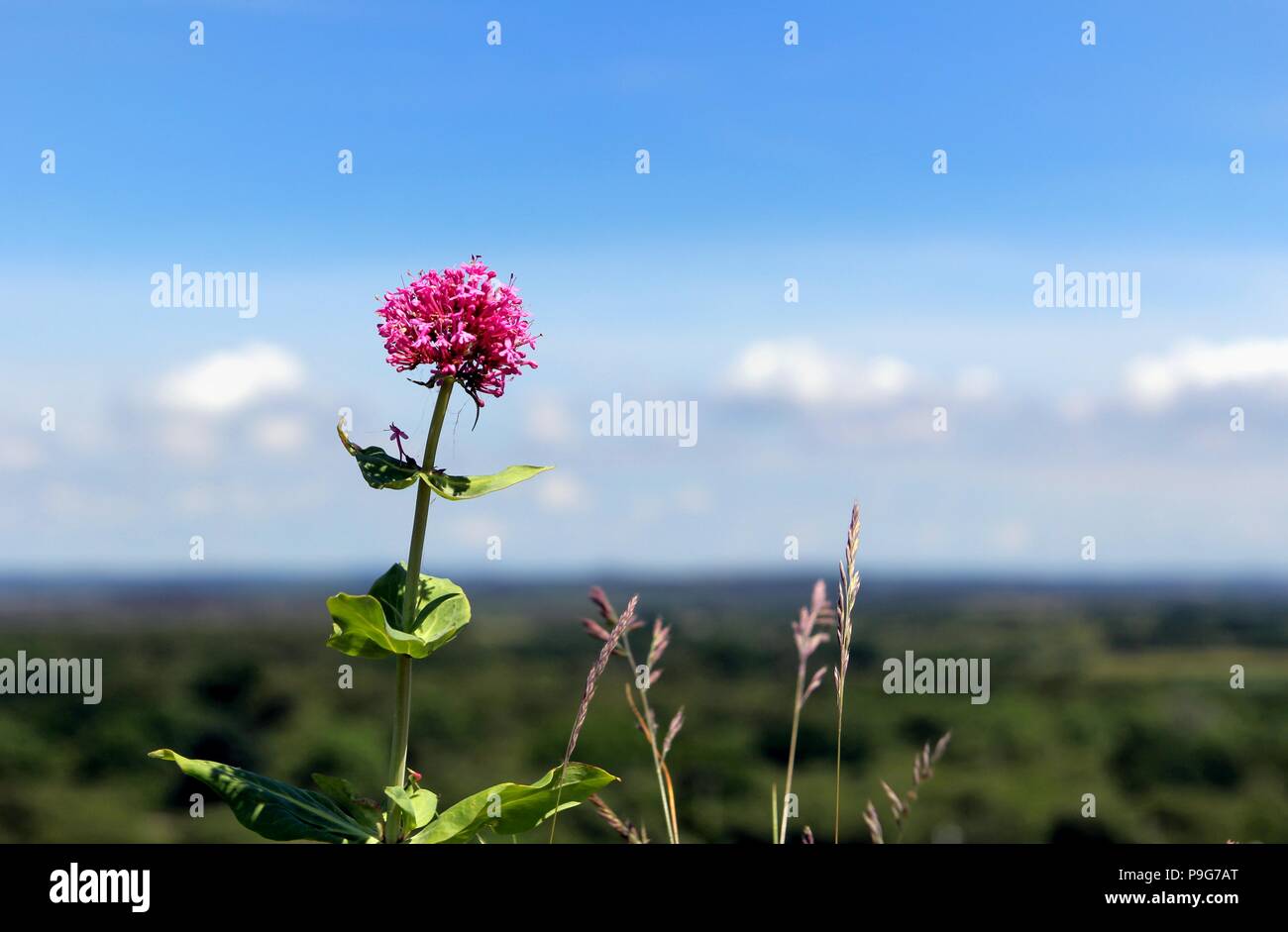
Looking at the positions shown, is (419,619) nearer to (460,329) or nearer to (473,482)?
(473,482)

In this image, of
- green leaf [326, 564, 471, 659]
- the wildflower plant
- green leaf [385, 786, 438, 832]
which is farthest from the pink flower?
green leaf [385, 786, 438, 832]

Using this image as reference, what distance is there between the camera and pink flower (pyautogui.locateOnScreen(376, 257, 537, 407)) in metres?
3.76

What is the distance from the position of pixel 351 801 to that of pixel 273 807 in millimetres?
344

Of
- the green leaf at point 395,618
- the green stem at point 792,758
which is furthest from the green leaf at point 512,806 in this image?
the green stem at point 792,758

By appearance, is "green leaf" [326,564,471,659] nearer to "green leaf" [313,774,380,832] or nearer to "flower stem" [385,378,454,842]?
"flower stem" [385,378,454,842]

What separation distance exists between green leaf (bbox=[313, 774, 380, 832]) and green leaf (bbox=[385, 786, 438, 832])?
192 mm

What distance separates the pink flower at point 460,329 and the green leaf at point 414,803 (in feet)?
4.84

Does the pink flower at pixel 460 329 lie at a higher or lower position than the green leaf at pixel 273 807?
higher

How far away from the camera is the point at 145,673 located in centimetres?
9406

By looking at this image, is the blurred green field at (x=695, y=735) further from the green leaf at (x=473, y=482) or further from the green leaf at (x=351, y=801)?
the green leaf at (x=473, y=482)

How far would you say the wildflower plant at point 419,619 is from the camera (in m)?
3.52
